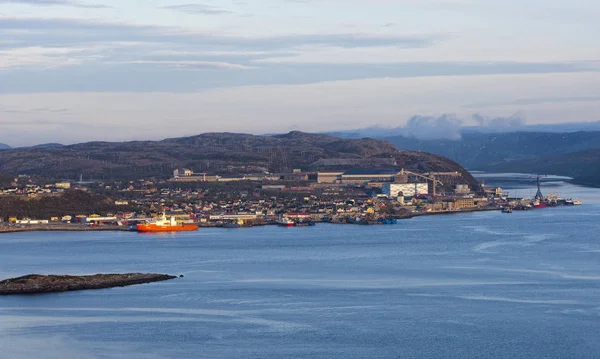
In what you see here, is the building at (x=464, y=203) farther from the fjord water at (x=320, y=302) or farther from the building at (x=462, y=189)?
the fjord water at (x=320, y=302)

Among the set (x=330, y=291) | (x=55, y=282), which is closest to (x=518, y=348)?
(x=330, y=291)

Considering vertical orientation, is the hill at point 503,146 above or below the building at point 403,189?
above

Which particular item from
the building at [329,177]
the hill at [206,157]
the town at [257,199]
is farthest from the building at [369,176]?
the hill at [206,157]

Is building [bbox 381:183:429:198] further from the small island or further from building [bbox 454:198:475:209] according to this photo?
the small island

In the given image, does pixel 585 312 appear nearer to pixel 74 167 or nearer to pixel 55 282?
pixel 55 282

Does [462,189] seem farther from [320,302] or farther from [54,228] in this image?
[320,302]
